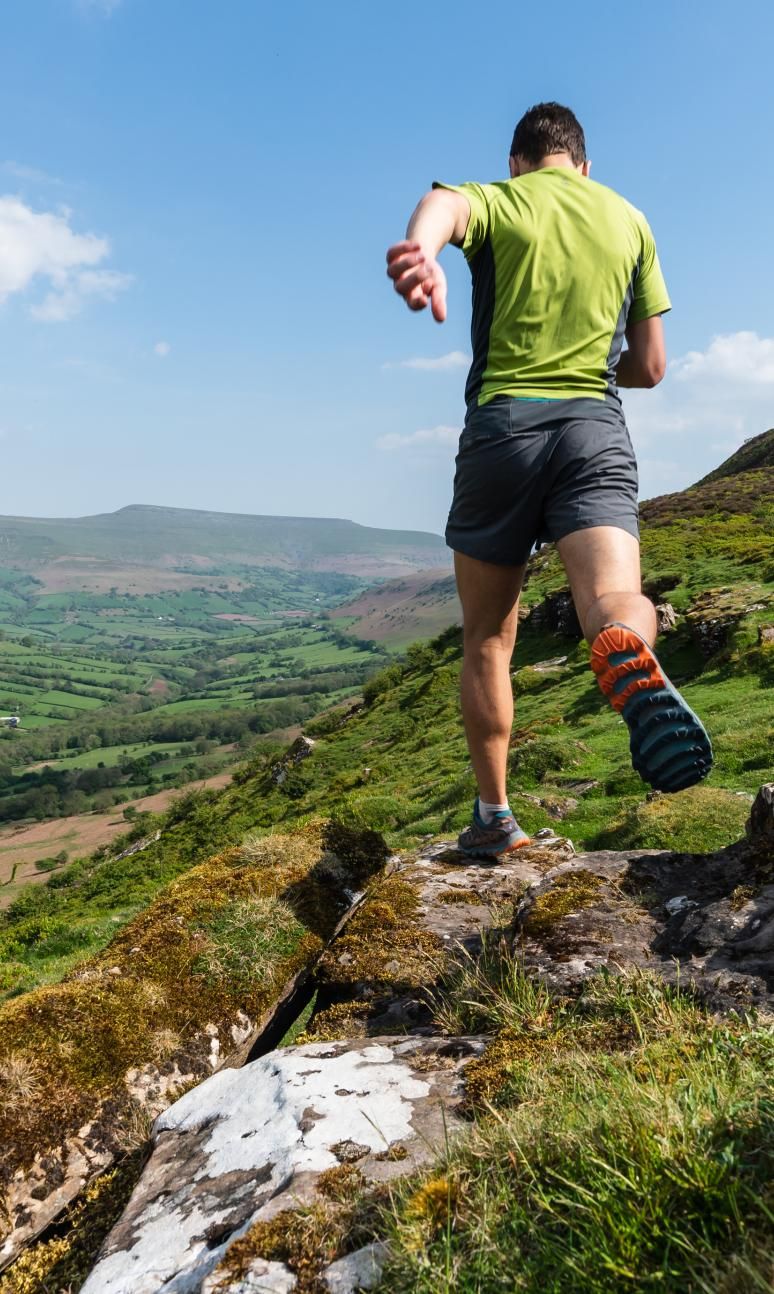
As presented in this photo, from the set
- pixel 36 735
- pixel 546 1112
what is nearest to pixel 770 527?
pixel 546 1112

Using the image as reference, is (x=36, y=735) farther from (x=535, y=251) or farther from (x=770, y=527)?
(x=535, y=251)

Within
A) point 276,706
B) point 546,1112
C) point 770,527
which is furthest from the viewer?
point 276,706

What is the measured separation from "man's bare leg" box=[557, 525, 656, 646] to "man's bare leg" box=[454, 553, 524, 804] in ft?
2.11

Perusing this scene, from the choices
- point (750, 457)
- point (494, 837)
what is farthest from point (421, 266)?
point (750, 457)

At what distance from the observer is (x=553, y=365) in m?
3.50

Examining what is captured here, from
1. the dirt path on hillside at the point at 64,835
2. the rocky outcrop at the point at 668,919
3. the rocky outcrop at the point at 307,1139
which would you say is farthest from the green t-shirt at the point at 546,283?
the dirt path on hillside at the point at 64,835

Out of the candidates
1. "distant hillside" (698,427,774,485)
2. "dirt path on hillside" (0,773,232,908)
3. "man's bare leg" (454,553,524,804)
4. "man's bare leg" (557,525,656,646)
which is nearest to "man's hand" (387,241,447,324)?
"man's bare leg" (557,525,656,646)

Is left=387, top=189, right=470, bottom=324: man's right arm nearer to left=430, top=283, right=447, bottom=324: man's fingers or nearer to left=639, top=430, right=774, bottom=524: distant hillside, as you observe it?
left=430, top=283, right=447, bottom=324: man's fingers

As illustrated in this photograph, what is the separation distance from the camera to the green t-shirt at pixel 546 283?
137 inches

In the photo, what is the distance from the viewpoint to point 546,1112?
2.06 metres

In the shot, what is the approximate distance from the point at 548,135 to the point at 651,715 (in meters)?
3.08

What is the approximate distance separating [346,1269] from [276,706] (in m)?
144

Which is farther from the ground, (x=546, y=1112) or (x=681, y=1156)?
(x=681, y=1156)

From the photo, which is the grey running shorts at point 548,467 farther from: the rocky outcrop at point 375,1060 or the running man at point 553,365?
the rocky outcrop at point 375,1060
